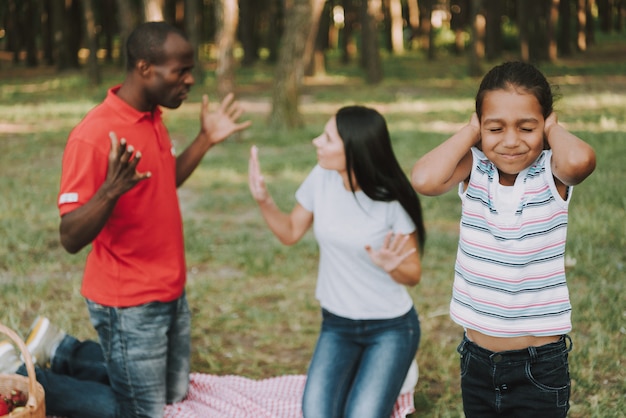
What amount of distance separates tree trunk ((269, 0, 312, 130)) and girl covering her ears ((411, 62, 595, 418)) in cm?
1053

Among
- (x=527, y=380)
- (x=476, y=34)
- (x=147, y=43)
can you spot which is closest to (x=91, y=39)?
(x=476, y=34)

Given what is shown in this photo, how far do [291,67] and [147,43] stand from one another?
31.4ft

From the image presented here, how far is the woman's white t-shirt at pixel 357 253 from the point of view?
4004 millimetres

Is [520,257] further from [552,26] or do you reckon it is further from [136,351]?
[552,26]

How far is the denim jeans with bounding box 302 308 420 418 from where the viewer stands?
3.88 meters

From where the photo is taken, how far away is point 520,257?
8.92 feet

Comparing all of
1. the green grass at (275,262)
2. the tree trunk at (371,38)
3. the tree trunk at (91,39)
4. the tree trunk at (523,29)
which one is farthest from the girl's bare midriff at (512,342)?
the tree trunk at (523,29)

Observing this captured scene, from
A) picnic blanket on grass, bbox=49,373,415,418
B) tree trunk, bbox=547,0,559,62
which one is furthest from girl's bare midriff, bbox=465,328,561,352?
tree trunk, bbox=547,0,559,62

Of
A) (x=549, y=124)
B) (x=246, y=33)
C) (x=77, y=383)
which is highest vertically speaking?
(x=549, y=124)

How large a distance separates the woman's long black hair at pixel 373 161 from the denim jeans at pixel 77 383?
1620 millimetres

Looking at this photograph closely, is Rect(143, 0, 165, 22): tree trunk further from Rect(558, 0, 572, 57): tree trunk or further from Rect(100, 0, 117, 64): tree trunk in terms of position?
Rect(100, 0, 117, 64): tree trunk

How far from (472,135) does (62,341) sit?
2.78 metres

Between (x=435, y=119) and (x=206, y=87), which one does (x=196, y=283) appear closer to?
(x=435, y=119)

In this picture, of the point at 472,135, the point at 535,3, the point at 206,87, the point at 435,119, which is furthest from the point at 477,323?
the point at 535,3
